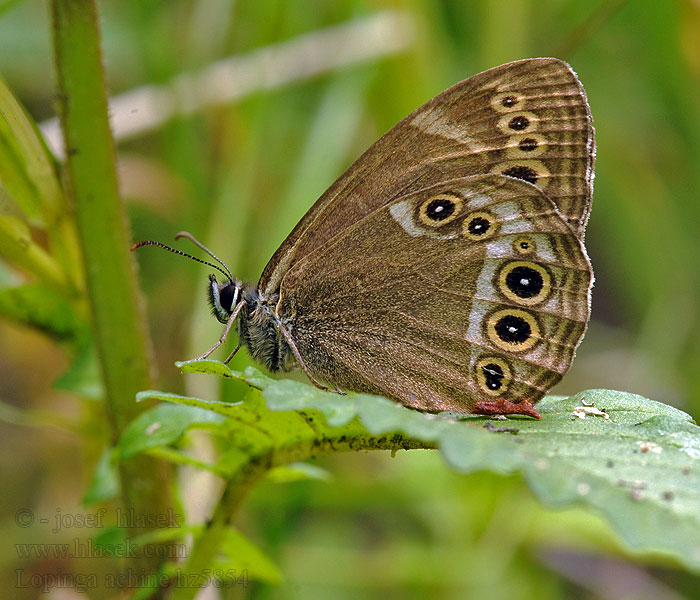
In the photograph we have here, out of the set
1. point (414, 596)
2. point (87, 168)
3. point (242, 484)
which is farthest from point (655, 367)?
point (87, 168)

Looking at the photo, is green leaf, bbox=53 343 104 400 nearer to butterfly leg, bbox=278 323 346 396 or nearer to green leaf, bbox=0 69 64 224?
green leaf, bbox=0 69 64 224

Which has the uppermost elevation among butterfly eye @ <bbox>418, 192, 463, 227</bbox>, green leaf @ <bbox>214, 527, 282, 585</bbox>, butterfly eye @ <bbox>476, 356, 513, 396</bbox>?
butterfly eye @ <bbox>418, 192, 463, 227</bbox>

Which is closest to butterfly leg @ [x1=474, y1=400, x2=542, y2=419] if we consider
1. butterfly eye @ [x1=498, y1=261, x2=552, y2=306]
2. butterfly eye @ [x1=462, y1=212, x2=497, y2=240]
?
butterfly eye @ [x1=498, y1=261, x2=552, y2=306]

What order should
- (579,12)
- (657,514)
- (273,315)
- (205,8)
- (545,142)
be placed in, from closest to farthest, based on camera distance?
(657,514) → (545,142) → (273,315) → (205,8) → (579,12)

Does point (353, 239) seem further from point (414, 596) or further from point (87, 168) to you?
point (414, 596)

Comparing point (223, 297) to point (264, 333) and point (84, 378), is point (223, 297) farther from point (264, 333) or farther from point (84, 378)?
point (84, 378)
